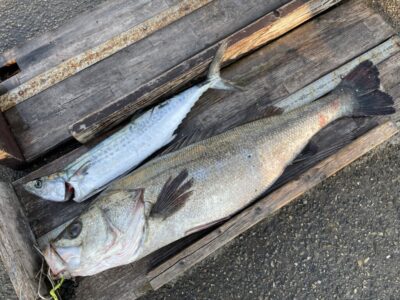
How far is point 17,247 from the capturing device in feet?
7.19

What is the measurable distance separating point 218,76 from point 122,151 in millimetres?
838

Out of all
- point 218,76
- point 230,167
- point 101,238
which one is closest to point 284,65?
point 218,76

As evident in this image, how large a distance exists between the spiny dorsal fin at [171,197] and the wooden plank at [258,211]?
0.30 metres

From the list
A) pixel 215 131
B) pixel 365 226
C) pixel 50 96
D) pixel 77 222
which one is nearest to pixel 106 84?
pixel 50 96

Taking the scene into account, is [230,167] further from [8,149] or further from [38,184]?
[8,149]

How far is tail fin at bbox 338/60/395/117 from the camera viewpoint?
2.57m

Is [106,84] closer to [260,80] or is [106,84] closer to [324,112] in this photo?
[260,80]

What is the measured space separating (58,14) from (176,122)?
1.86 m

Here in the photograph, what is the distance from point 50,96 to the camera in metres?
2.71

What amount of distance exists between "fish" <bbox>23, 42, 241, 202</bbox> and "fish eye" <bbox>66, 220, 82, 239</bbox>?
1.08 ft

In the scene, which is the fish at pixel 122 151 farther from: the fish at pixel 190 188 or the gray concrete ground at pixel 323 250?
the gray concrete ground at pixel 323 250

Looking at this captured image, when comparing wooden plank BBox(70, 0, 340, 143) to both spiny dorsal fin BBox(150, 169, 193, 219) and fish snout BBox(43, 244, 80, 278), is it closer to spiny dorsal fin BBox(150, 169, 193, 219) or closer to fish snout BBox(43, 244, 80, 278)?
spiny dorsal fin BBox(150, 169, 193, 219)

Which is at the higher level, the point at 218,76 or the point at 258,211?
the point at 218,76

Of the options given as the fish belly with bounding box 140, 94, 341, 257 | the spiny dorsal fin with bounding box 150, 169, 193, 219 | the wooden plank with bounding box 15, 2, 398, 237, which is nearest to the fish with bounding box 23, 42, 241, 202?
the wooden plank with bounding box 15, 2, 398, 237
